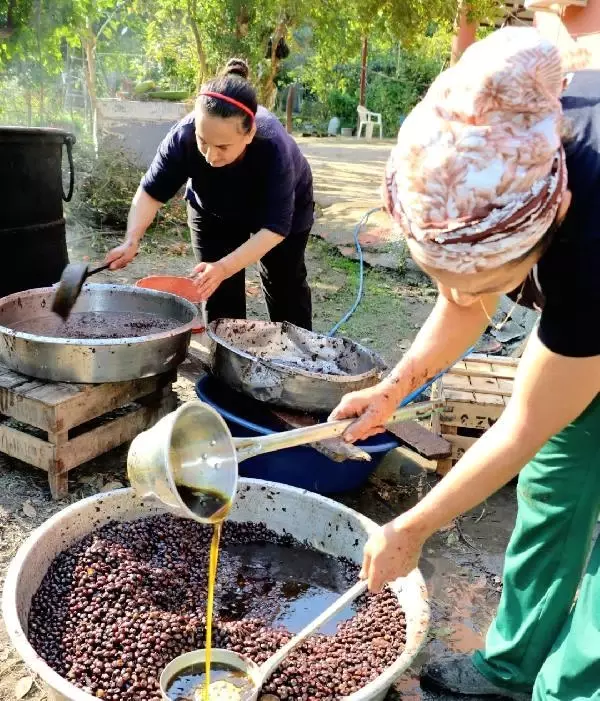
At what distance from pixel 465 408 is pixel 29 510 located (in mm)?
1981

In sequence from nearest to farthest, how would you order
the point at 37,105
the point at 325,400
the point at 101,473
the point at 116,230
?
the point at 325,400 → the point at 101,473 → the point at 116,230 → the point at 37,105

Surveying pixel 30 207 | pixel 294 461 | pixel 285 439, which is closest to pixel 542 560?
pixel 285 439

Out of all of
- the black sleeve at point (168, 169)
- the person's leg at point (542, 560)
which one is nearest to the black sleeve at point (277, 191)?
the black sleeve at point (168, 169)

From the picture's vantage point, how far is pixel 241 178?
3.41 metres

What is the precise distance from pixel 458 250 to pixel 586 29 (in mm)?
4029

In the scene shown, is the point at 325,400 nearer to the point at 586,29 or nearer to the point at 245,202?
the point at 245,202

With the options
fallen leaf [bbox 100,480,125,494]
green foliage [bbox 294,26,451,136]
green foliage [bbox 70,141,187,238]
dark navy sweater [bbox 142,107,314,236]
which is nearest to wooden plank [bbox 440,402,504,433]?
dark navy sweater [bbox 142,107,314,236]

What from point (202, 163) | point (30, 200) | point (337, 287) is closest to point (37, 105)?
point (337, 287)

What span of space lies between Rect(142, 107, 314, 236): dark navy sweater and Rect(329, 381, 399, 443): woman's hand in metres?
1.44

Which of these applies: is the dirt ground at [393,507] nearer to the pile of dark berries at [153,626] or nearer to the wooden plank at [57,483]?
the wooden plank at [57,483]

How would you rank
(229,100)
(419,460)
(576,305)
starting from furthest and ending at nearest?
(419,460), (229,100), (576,305)

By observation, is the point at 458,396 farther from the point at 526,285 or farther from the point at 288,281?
the point at 526,285

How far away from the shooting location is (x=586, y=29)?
14.6 ft

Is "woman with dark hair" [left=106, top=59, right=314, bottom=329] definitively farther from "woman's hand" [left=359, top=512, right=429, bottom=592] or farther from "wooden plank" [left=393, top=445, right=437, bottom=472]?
"woman's hand" [left=359, top=512, right=429, bottom=592]
